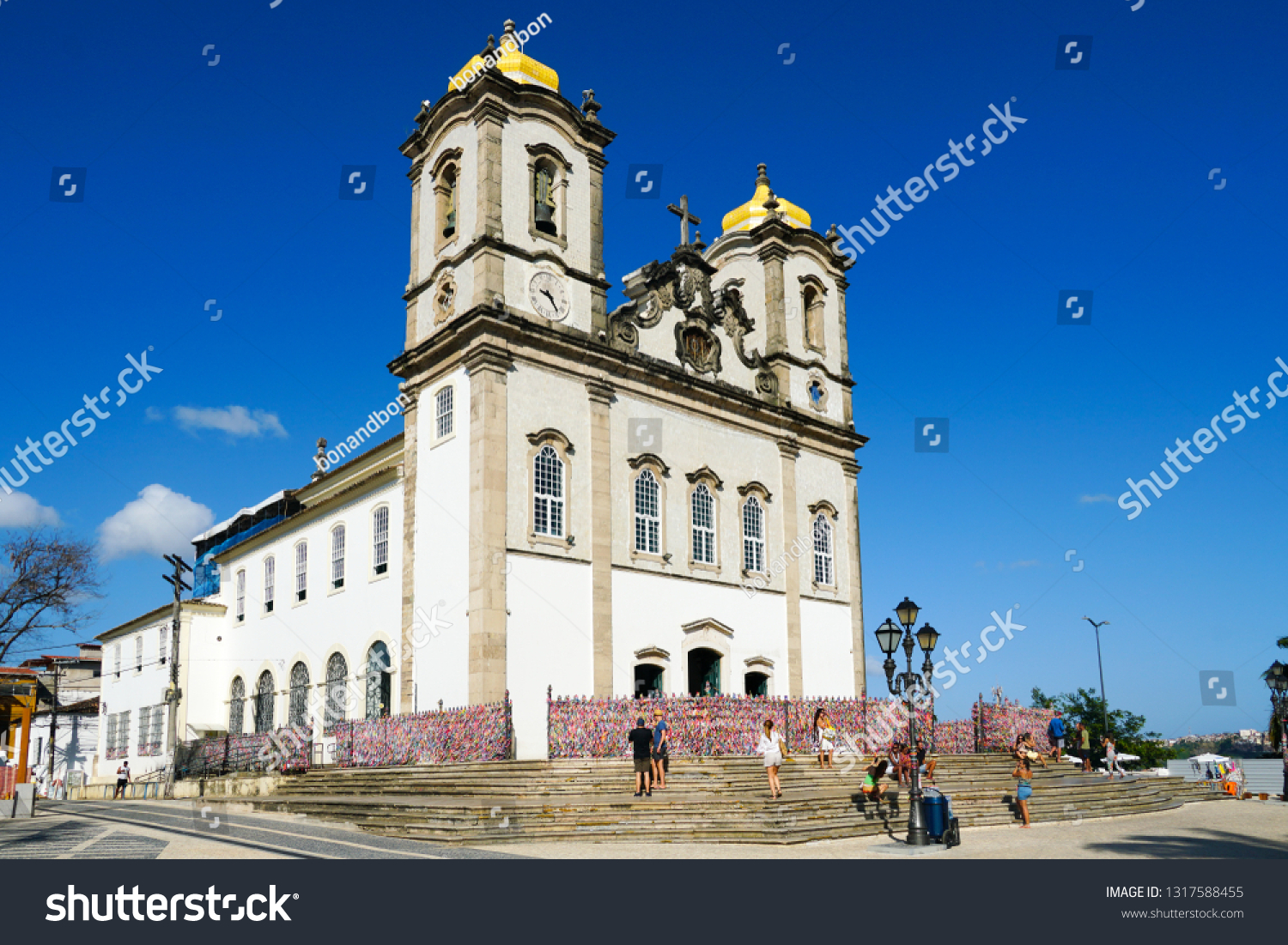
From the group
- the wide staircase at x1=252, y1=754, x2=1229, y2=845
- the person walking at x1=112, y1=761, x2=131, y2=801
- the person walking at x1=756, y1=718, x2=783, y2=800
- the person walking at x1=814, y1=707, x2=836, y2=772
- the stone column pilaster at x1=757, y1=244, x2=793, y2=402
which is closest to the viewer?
the wide staircase at x1=252, y1=754, x2=1229, y2=845

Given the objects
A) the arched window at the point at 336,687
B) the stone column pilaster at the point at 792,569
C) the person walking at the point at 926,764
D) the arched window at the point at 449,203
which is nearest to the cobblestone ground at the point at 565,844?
the person walking at the point at 926,764

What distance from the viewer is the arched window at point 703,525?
29.8 meters

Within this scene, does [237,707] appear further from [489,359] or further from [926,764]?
[926,764]

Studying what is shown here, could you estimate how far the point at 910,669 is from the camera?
58.0 ft

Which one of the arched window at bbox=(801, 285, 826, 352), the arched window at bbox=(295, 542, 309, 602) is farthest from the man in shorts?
the arched window at bbox=(801, 285, 826, 352)

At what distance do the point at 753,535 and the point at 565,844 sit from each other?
16327 millimetres

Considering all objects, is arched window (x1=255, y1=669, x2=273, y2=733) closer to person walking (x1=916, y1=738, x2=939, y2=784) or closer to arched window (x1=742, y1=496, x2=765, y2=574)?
arched window (x1=742, y1=496, x2=765, y2=574)

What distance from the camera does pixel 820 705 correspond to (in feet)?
88.2

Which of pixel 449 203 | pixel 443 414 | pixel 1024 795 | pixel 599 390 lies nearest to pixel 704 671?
pixel 599 390

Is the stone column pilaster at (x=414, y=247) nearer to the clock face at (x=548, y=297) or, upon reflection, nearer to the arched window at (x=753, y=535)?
the clock face at (x=548, y=297)

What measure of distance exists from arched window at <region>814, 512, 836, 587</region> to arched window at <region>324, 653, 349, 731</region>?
567 inches

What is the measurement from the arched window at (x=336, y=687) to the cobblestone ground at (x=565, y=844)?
783cm

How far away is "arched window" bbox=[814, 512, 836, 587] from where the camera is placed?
1321 inches
